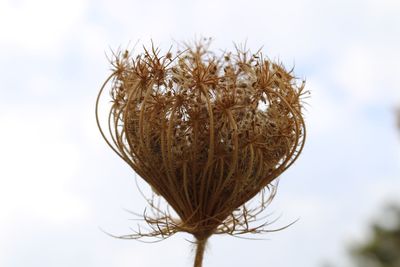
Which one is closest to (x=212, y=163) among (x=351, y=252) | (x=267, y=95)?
(x=267, y=95)

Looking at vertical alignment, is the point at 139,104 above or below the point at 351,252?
below

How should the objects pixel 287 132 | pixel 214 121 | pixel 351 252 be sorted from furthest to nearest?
pixel 351 252
pixel 287 132
pixel 214 121

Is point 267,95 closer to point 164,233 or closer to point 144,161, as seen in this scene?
point 144,161

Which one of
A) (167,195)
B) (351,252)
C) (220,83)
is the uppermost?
(351,252)

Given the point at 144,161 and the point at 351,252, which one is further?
the point at 351,252

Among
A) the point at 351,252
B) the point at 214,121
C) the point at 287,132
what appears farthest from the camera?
the point at 351,252
